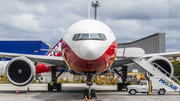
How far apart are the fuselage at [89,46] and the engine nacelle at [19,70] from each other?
18.7ft

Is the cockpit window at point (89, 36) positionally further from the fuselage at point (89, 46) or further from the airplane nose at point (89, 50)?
the airplane nose at point (89, 50)

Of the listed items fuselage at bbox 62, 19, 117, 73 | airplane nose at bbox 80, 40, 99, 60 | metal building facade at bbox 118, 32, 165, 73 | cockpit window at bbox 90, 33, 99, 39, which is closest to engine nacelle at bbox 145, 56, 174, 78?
fuselage at bbox 62, 19, 117, 73

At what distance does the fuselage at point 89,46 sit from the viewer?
30.7ft

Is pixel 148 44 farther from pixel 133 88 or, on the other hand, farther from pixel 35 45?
pixel 133 88

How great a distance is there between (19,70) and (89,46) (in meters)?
8.36

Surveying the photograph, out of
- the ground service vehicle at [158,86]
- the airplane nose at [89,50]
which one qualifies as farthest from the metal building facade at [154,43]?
the airplane nose at [89,50]

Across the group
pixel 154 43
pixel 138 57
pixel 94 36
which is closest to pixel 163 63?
pixel 138 57

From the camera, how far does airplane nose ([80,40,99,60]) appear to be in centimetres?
910

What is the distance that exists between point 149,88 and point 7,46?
151ft

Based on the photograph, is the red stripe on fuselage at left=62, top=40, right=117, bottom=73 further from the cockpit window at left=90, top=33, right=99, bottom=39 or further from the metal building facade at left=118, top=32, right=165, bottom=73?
the metal building facade at left=118, top=32, right=165, bottom=73

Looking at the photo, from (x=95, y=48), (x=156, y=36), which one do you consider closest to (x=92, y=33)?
(x=95, y=48)

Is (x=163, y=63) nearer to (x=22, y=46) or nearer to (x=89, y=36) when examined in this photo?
(x=89, y=36)

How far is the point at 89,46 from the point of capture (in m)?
9.14

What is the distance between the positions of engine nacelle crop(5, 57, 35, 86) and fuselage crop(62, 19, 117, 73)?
5.69 meters
